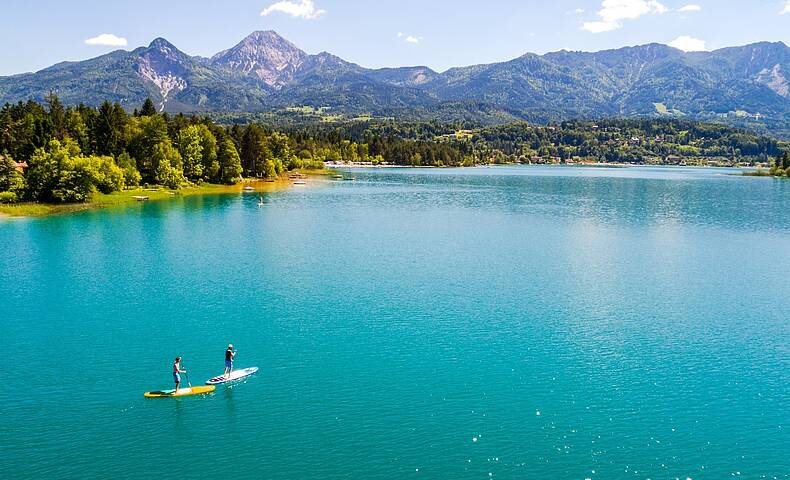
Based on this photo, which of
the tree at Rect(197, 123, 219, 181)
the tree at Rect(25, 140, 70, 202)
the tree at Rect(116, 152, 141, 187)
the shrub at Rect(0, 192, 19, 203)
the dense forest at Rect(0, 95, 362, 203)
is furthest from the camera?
the tree at Rect(197, 123, 219, 181)

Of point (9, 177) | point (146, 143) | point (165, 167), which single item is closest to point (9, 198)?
point (9, 177)

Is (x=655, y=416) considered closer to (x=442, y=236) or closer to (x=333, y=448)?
(x=333, y=448)

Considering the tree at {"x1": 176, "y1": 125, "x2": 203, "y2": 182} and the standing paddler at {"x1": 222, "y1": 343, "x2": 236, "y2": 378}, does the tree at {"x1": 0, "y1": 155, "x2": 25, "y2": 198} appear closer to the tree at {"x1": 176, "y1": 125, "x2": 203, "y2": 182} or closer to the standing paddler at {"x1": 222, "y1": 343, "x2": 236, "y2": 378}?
the tree at {"x1": 176, "y1": 125, "x2": 203, "y2": 182}

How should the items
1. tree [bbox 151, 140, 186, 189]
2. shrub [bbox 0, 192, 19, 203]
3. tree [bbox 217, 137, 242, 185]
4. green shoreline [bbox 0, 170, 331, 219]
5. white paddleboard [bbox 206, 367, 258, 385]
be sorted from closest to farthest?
1. white paddleboard [bbox 206, 367, 258, 385]
2. green shoreline [bbox 0, 170, 331, 219]
3. shrub [bbox 0, 192, 19, 203]
4. tree [bbox 151, 140, 186, 189]
5. tree [bbox 217, 137, 242, 185]

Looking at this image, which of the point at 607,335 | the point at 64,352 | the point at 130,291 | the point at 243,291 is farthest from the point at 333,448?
the point at 130,291

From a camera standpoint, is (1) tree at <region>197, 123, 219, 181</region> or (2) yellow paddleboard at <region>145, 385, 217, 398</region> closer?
(2) yellow paddleboard at <region>145, 385, 217, 398</region>

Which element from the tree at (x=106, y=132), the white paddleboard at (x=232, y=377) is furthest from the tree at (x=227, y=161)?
the white paddleboard at (x=232, y=377)

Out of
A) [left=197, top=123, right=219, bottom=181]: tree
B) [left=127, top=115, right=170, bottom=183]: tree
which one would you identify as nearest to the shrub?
[left=127, top=115, right=170, bottom=183]: tree
